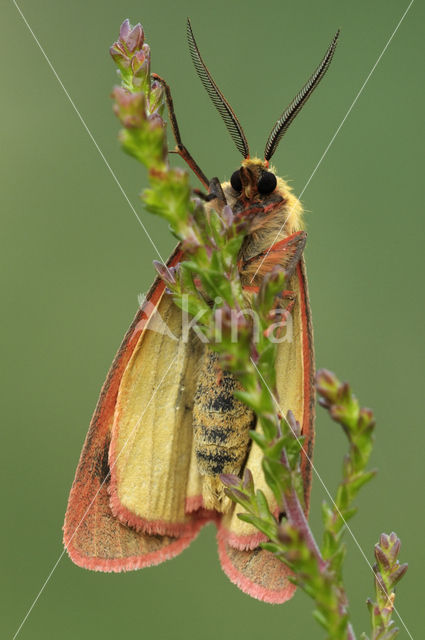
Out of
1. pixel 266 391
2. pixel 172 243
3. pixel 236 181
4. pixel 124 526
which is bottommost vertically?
pixel 124 526

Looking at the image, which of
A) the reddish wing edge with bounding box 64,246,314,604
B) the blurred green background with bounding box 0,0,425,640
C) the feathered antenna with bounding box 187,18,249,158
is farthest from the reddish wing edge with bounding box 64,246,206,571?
the blurred green background with bounding box 0,0,425,640

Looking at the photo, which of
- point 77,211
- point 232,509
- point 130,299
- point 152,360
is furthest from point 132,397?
point 77,211

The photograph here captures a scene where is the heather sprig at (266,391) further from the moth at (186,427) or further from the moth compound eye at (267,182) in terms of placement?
the moth compound eye at (267,182)

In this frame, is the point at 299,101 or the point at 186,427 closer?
the point at 299,101

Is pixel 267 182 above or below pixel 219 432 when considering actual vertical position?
above

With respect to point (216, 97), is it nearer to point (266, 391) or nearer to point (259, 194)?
point (259, 194)

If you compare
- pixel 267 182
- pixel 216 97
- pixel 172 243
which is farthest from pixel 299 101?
pixel 172 243

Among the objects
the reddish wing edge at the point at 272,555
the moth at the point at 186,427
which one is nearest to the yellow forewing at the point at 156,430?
the moth at the point at 186,427

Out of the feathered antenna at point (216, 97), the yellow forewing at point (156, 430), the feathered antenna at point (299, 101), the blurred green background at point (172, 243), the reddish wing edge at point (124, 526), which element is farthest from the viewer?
the blurred green background at point (172, 243)
